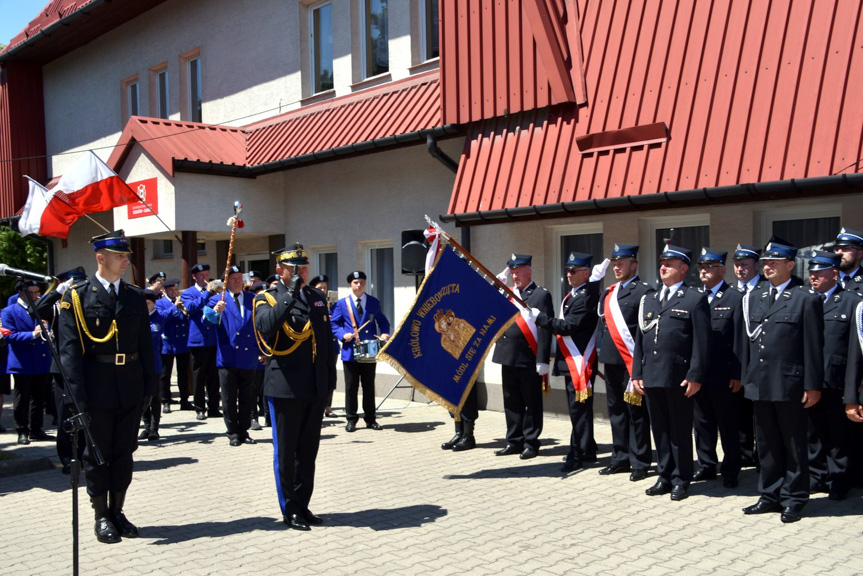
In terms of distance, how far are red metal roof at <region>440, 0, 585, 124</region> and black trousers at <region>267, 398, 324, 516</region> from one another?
537cm

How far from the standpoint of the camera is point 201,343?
38.8 ft

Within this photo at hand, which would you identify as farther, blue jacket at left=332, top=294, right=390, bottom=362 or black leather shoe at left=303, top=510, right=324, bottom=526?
blue jacket at left=332, top=294, right=390, bottom=362

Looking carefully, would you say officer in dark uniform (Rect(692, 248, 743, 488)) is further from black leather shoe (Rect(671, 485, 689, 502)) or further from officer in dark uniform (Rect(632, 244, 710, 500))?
black leather shoe (Rect(671, 485, 689, 502))

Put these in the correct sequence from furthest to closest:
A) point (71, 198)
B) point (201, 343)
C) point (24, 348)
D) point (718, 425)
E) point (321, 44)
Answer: point (321, 44)
point (71, 198)
point (201, 343)
point (24, 348)
point (718, 425)

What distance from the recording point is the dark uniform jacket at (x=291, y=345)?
6246 mm

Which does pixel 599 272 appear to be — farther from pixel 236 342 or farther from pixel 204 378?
pixel 204 378

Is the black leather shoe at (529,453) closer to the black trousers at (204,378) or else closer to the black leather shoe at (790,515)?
the black leather shoe at (790,515)

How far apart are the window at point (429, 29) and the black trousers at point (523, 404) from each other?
622cm

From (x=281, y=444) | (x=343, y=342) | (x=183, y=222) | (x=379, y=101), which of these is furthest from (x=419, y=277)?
(x=281, y=444)

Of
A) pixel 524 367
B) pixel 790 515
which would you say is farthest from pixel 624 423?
pixel 790 515

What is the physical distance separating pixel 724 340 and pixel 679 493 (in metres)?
1.39

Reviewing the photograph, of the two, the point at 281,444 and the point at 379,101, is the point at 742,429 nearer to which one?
the point at 281,444

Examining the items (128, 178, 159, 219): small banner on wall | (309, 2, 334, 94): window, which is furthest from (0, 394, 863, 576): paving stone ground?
(309, 2, 334, 94): window

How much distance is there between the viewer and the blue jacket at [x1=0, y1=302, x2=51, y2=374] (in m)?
10.0
